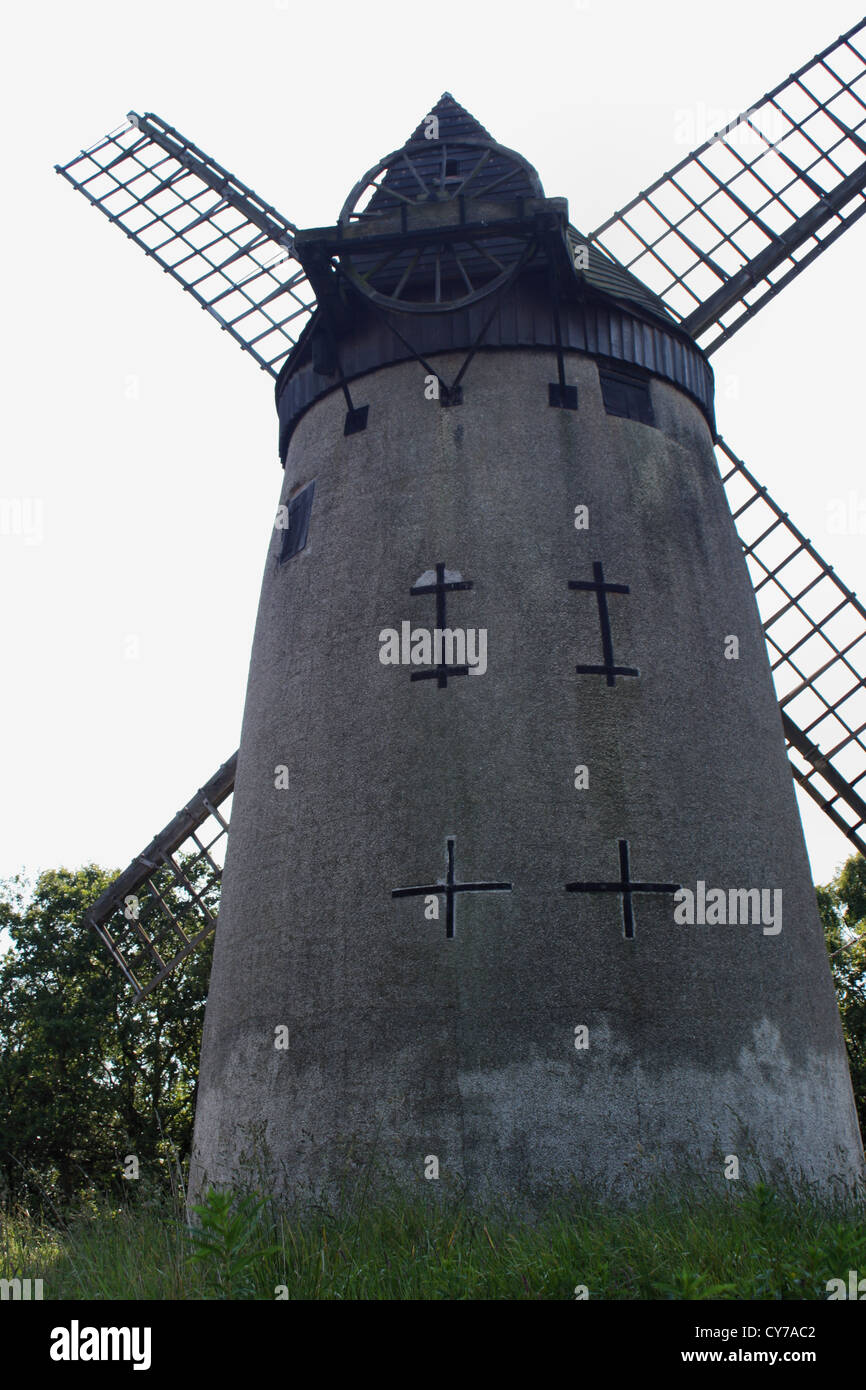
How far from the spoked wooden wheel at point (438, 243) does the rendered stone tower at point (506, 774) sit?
3cm

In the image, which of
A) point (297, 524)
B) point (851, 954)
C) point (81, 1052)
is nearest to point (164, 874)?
point (297, 524)

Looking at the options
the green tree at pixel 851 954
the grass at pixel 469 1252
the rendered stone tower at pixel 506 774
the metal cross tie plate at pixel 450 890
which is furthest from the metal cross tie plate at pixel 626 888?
the green tree at pixel 851 954

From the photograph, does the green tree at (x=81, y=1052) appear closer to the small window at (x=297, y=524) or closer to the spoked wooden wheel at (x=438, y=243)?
the small window at (x=297, y=524)

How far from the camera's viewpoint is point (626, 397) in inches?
363

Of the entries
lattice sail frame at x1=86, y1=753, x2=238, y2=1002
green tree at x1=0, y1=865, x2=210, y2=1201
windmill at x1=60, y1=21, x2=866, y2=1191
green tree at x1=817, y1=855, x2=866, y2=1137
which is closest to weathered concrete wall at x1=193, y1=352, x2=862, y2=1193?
windmill at x1=60, y1=21, x2=866, y2=1191

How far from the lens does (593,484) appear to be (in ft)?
28.0

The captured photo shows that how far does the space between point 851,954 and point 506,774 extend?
56.7 ft

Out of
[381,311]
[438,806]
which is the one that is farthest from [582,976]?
[381,311]

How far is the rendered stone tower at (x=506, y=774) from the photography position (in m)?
6.85

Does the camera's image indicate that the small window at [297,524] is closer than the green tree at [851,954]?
Yes

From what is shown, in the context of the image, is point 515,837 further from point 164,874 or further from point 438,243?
point 164,874

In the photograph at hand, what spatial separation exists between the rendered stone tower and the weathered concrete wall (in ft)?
0.07

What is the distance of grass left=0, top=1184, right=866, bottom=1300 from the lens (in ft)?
15.4

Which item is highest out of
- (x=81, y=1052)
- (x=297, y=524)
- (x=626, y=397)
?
(x=626, y=397)
